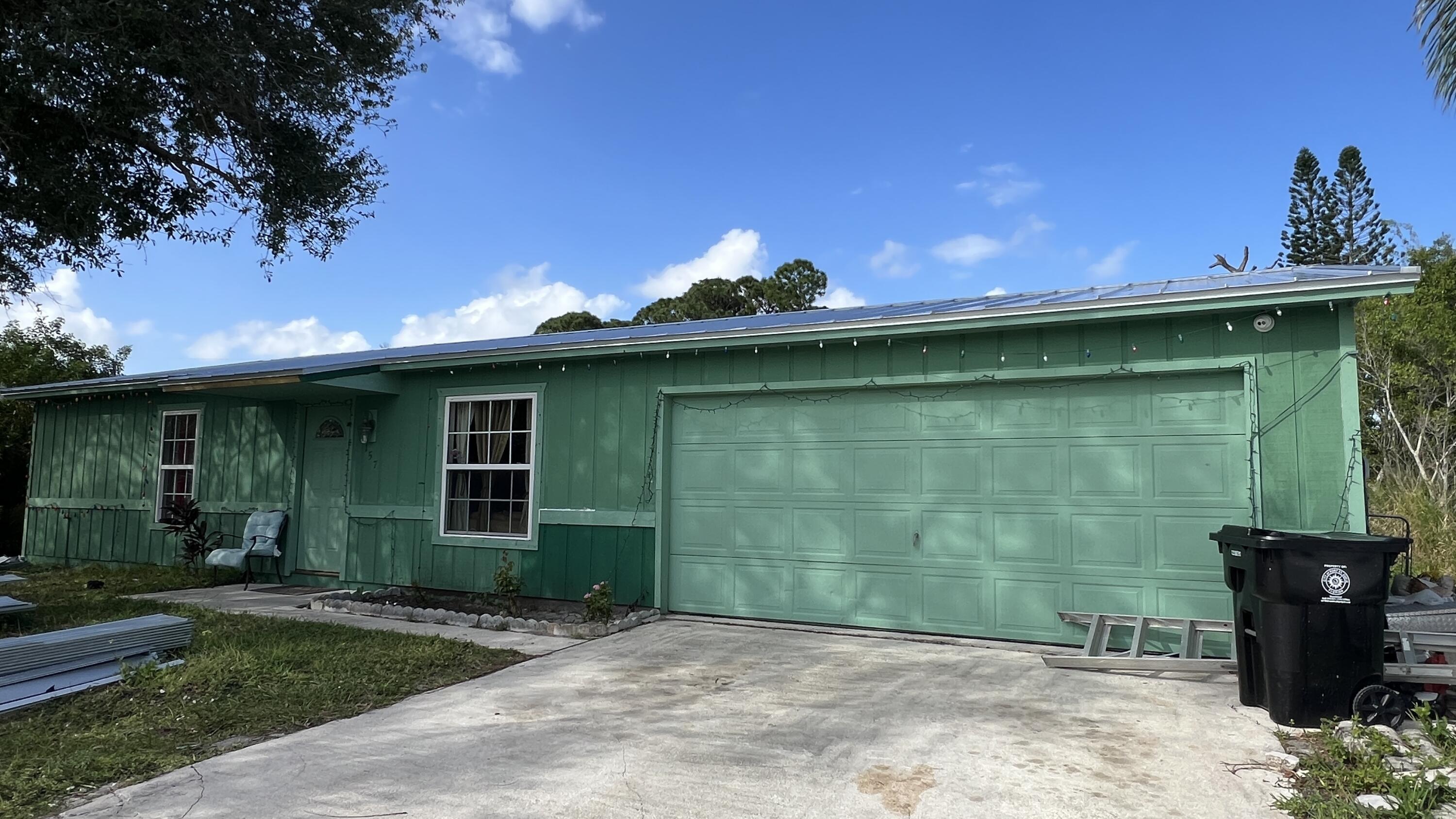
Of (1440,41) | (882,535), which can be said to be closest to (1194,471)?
(882,535)

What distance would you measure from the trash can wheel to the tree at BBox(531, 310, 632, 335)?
2571 centimetres

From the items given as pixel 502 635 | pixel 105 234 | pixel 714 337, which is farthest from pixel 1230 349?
pixel 105 234

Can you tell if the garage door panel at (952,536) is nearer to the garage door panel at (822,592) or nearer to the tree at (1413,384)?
the garage door panel at (822,592)

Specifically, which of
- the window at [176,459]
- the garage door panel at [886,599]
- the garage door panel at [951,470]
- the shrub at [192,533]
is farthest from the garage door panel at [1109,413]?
the window at [176,459]

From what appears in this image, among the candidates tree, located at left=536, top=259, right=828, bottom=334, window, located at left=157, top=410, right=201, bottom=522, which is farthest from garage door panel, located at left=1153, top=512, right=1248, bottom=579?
tree, located at left=536, top=259, right=828, bottom=334

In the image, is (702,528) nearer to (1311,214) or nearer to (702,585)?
(702,585)

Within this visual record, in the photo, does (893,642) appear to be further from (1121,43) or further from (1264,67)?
(1264,67)

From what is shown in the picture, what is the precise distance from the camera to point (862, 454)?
6.77 m

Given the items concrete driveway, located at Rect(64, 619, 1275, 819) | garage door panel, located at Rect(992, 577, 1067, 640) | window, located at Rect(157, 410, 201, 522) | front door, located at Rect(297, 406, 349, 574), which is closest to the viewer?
concrete driveway, located at Rect(64, 619, 1275, 819)

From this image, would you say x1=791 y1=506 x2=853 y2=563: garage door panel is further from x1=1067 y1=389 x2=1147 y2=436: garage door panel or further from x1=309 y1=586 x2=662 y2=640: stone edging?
x1=1067 y1=389 x2=1147 y2=436: garage door panel

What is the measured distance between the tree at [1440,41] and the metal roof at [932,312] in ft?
6.28

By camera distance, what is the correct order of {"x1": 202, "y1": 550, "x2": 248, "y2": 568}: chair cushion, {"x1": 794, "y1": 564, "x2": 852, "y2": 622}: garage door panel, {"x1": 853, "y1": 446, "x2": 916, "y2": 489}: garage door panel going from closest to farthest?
{"x1": 853, "y1": 446, "x2": 916, "y2": 489}: garage door panel < {"x1": 794, "y1": 564, "x2": 852, "y2": 622}: garage door panel < {"x1": 202, "y1": 550, "x2": 248, "y2": 568}: chair cushion

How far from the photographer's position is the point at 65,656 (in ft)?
15.9

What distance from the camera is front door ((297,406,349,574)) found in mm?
9508
